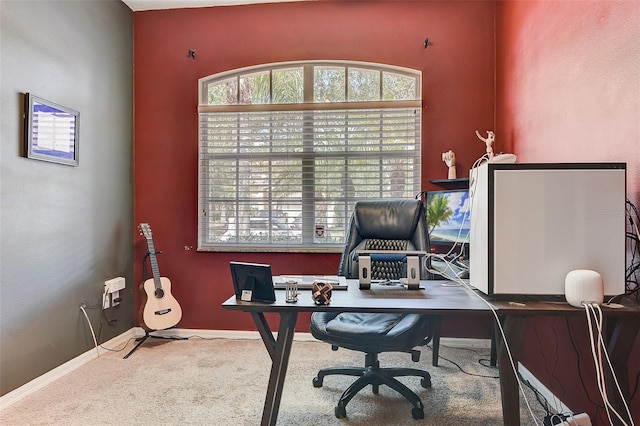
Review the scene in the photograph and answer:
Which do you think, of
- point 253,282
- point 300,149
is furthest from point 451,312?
point 300,149

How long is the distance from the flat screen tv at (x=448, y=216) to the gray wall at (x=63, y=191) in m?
2.54

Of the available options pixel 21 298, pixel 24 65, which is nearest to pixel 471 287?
pixel 21 298

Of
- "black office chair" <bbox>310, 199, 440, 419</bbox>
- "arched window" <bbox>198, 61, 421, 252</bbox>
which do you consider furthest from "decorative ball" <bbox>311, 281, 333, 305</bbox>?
"arched window" <bbox>198, 61, 421, 252</bbox>

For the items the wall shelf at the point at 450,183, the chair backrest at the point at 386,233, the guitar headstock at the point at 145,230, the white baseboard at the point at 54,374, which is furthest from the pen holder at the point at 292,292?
the guitar headstock at the point at 145,230

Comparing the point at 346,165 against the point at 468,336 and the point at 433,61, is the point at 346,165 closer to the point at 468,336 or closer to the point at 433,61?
the point at 433,61

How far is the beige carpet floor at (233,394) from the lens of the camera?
185 cm

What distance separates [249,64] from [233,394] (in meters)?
2.53

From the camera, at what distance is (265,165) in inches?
122

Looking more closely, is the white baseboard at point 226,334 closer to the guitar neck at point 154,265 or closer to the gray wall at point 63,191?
the gray wall at point 63,191

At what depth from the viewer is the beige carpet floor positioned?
185 cm

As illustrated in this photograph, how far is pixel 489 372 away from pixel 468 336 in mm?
511

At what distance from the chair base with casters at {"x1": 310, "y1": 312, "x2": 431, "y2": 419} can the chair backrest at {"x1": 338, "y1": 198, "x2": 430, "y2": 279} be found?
0.31m

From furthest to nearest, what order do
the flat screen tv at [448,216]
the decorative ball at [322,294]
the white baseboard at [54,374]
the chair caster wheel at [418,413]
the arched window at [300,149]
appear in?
the arched window at [300,149]
the flat screen tv at [448,216]
the white baseboard at [54,374]
the chair caster wheel at [418,413]
the decorative ball at [322,294]

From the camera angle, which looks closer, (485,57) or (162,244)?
(485,57)
